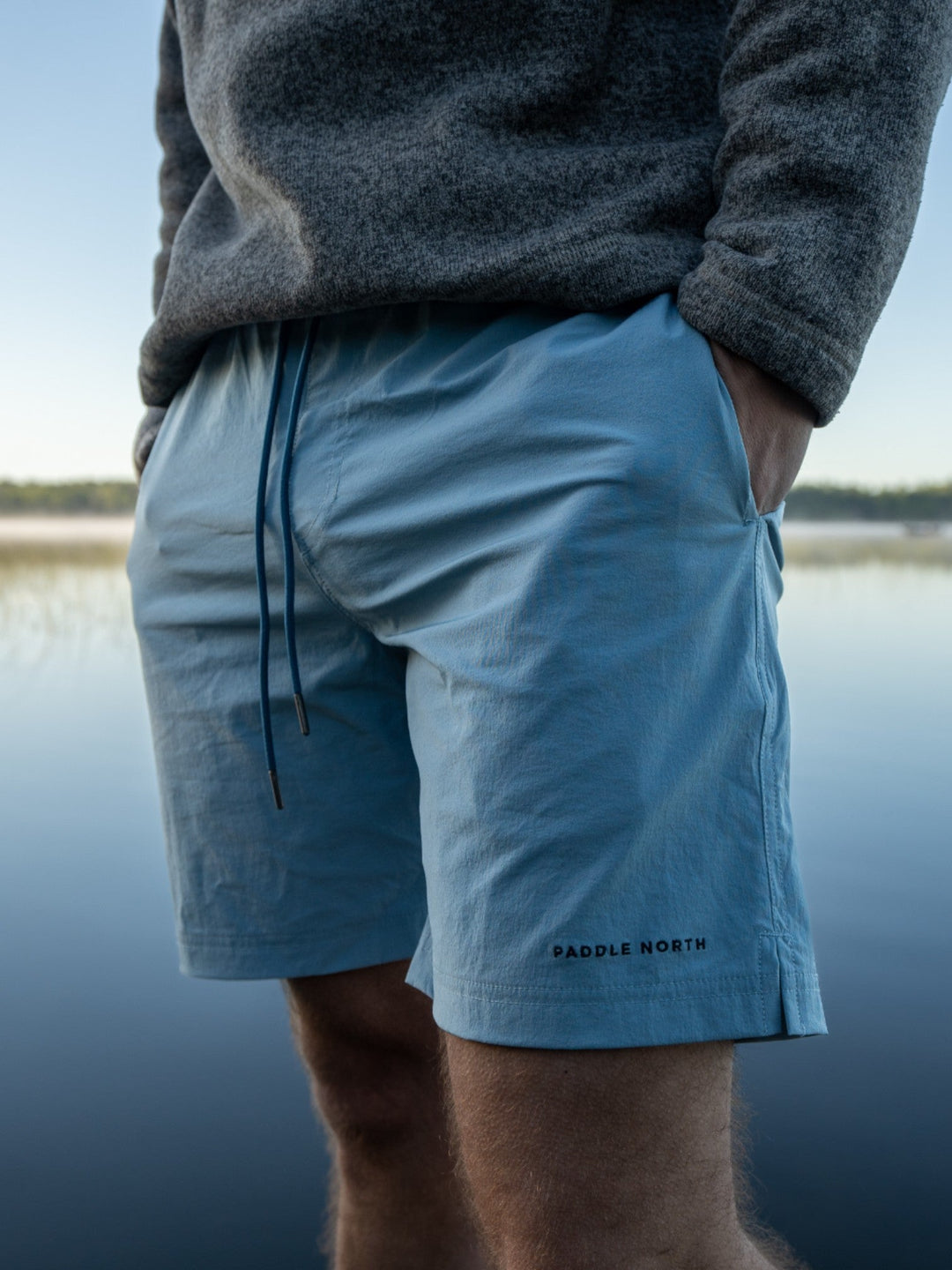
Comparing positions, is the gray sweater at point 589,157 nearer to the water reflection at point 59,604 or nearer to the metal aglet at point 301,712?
the metal aglet at point 301,712

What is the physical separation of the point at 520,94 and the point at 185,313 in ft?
0.89

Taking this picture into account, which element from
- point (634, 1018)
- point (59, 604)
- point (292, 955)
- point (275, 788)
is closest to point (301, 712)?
point (275, 788)

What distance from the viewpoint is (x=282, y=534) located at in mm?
630

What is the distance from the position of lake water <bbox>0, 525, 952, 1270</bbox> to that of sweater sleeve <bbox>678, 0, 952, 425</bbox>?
3.32ft

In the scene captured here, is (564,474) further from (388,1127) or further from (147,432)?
(388,1127)

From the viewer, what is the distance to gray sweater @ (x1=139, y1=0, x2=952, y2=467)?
52cm

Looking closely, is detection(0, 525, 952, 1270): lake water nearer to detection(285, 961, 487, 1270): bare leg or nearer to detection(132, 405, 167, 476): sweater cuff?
detection(285, 961, 487, 1270): bare leg

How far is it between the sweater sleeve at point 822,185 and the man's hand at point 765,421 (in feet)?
0.04

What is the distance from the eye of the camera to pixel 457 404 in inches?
22.5

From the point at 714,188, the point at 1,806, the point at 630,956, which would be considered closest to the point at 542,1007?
the point at 630,956

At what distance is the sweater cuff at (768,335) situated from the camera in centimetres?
51

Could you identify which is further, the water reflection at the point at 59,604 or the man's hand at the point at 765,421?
the water reflection at the point at 59,604

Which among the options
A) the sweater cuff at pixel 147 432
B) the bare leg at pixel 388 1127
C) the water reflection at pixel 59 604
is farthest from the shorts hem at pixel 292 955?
the water reflection at pixel 59 604

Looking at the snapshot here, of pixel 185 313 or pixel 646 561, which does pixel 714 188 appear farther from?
pixel 185 313
